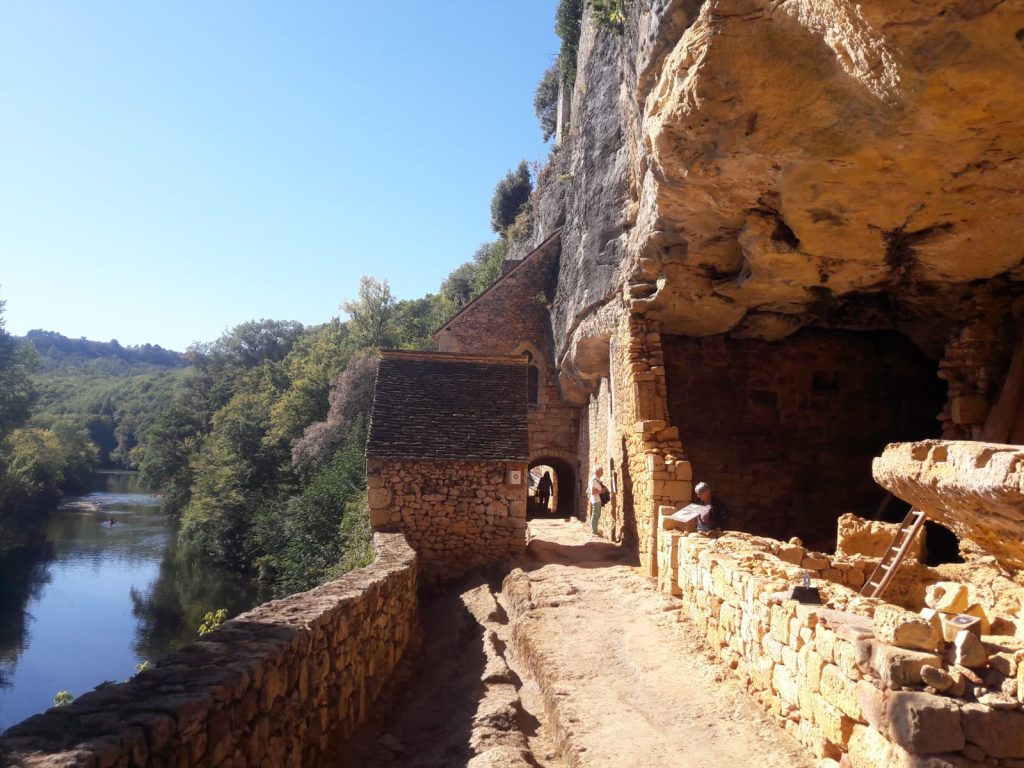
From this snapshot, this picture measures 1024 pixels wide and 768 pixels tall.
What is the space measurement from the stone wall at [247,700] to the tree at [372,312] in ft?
106

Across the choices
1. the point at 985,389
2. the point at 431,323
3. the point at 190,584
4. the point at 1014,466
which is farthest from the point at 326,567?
the point at 431,323

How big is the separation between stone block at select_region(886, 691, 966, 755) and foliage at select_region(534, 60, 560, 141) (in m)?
31.7

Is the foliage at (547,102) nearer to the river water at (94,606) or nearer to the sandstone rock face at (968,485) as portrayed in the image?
the river water at (94,606)

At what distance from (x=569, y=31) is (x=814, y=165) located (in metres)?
16.8

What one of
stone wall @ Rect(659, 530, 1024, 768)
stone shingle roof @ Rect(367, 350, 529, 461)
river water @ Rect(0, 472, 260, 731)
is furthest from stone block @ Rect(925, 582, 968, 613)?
river water @ Rect(0, 472, 260, 731)

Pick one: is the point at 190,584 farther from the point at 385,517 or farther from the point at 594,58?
the point at 594,58

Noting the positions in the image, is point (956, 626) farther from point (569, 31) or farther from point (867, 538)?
point (569, 31)

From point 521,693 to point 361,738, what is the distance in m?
1.49

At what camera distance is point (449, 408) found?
1305 cm

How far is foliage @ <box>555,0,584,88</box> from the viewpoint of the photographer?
70.6 feet

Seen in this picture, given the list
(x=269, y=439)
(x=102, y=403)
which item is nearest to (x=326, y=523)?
(x=269, y=439)

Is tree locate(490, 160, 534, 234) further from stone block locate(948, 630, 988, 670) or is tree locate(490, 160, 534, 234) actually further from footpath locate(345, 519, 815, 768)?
stone block locate(948, 630, 988, 670)

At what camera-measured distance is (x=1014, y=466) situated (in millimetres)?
3742

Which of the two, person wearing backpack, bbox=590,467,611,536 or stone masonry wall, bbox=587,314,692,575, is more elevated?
stone masonry wall, bbox=587,314,692,575
